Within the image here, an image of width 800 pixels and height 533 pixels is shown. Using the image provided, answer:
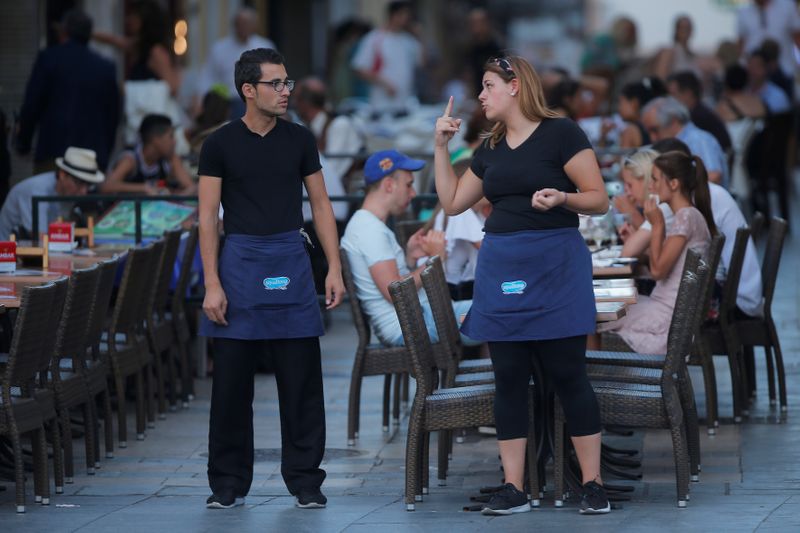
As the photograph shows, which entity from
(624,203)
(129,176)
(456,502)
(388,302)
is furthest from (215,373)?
(129,176)

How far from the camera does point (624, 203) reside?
393 inches

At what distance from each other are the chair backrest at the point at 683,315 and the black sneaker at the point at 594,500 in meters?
0.51

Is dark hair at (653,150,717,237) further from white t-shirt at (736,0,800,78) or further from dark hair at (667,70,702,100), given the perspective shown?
white t-shirt at (736,0,800,78)

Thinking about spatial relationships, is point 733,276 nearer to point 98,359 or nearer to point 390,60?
point 98,359

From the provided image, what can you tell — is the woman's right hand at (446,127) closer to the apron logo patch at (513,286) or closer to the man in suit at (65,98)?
the apron logo patch at (513,286)

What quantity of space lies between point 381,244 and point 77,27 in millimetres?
5352

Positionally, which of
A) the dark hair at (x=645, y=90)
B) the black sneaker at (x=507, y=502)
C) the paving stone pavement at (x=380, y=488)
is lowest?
the paving stone pavement at (x=380, y=488)

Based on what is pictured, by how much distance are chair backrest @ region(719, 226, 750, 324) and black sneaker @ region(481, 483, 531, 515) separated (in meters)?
2.65

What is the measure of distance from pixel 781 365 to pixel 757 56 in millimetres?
9193

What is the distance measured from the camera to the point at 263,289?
284 inches

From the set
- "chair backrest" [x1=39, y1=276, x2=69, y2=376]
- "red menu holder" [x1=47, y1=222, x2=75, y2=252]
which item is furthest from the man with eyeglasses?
"red menu holder" [x1=47, y1=222, x2=75, y2=252]

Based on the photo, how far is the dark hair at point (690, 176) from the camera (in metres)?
8.99

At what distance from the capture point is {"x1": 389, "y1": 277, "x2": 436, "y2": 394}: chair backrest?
7293 mm

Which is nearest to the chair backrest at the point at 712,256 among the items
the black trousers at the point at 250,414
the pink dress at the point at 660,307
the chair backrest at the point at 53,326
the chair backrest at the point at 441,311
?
the pink dress at the point at 660,307
